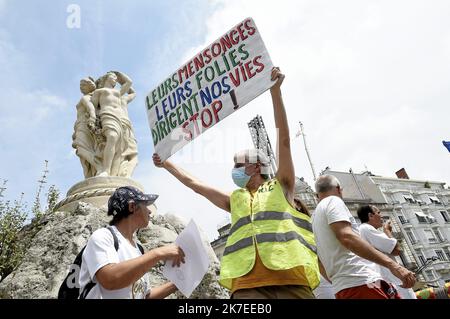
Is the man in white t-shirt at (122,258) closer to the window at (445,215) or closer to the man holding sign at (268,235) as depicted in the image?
the man holding sign at (268,235)

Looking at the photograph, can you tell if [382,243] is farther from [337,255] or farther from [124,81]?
[124,81]

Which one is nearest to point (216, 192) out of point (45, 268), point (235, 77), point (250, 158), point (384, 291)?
point (250, 158)

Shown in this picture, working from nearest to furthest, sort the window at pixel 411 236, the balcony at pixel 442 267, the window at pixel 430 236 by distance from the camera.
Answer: the balcony at pixel 442 267
the window at pixel 411 236
the window at pixel 430 236

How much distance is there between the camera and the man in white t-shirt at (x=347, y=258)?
2533mm

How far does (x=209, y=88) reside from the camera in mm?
3635

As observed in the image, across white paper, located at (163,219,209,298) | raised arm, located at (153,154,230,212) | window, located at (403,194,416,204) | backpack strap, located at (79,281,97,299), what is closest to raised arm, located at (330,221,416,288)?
raised arm, located at (153,154,230,212)

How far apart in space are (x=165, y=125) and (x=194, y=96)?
45 centimetres

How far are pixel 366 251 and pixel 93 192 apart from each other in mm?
5929

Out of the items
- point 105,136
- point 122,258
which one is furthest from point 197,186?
point 105,136

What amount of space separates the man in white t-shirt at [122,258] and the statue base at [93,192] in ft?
15.6

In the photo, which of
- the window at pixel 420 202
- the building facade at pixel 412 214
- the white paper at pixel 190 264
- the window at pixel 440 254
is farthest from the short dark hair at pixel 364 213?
the window at pixel 420 202

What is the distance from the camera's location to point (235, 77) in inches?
135
